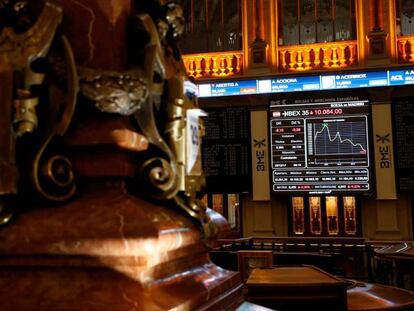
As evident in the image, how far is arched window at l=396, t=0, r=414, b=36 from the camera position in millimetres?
9320

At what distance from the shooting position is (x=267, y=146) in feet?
30.6

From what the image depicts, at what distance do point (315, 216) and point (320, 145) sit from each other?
1.39 meters

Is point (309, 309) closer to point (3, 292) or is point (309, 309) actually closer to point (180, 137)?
point (180, 137)

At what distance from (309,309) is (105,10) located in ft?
7.46

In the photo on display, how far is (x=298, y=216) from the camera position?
9.62 meters

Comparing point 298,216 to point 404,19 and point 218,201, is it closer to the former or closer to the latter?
point 218,201

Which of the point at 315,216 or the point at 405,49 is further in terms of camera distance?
the point at 315,216

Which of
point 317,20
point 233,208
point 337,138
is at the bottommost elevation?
point 233,208

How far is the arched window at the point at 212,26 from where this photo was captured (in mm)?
9961

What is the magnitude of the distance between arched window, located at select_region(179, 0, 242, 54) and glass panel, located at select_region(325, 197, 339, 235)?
132 inches

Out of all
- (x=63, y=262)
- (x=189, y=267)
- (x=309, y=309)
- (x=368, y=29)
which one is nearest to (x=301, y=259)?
(x=309, y=309)

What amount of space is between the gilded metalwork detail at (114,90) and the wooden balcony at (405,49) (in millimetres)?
8902

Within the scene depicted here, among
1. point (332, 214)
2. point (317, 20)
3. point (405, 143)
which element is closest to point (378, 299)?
point (405, 143)

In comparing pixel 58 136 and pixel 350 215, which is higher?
pixel 58 136
